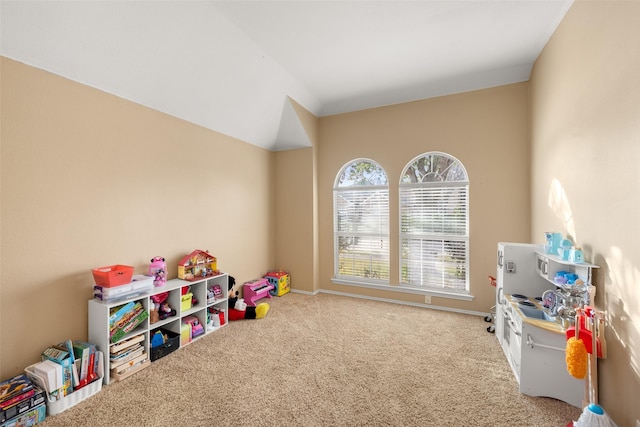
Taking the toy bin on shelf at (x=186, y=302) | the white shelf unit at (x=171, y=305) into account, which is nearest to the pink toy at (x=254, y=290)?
the white shelf unit at (x=171, y=305)

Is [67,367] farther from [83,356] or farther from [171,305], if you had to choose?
[171,305]

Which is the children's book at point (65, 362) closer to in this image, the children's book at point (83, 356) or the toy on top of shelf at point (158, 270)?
the children's book at point (83, 356)

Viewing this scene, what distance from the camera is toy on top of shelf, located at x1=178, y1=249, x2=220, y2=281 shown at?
2.88 meters

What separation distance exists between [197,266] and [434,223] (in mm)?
3182

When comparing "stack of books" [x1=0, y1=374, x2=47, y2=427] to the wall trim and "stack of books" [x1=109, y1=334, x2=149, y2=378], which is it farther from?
the wall trim

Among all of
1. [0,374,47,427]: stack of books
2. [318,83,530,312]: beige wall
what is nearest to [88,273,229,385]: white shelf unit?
[0,374,47,427]: stack of books

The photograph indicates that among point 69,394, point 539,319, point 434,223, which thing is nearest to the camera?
point 69,394

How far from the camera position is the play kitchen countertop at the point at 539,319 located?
1848 millimetres

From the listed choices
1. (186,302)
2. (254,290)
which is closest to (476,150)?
(254,290)

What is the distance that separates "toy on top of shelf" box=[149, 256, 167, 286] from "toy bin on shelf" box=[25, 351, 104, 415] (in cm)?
76

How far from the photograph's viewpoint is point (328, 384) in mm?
2043

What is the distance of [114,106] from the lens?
236cm

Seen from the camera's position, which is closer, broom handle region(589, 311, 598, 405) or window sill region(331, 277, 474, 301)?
broom handle region(589, 311, 598, 405)

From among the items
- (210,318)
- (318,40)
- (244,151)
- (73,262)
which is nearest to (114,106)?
(73,262)
